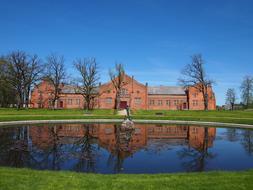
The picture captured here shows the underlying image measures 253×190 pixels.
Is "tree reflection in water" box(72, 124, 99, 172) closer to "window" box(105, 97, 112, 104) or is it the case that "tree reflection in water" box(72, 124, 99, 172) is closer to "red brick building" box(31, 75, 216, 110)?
"red brick building" box(31, 75, 216, 110)

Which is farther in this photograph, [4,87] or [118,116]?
[4,87]

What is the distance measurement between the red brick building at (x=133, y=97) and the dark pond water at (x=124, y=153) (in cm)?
4924

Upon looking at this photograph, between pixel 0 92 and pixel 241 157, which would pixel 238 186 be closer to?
pixel 241 157

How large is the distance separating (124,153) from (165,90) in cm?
6389

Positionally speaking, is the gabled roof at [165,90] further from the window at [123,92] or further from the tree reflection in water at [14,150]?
the tree reflection in water at [14,150]

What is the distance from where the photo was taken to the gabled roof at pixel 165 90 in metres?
78.4

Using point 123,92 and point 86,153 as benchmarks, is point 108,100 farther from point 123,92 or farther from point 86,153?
point 86,153

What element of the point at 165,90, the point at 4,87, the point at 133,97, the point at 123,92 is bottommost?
the point at 133,97

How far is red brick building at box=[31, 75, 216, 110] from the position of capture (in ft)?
241

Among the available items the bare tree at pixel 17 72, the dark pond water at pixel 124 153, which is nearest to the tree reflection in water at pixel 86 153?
the dark pond water at pixel 124 153

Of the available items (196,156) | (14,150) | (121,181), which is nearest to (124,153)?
(196,156)

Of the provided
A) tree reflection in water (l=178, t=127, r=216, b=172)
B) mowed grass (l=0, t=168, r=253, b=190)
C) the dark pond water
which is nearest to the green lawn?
mowed grass (l=0, t=168, r=253, b=190)

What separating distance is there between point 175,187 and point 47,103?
71480 millimetres

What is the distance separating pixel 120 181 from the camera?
9297 millimetres
